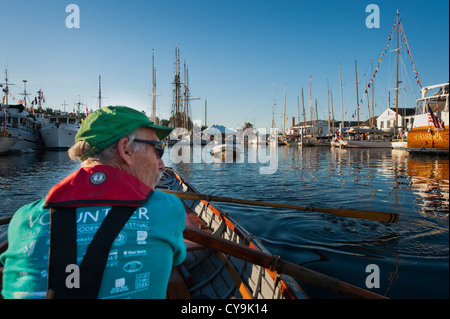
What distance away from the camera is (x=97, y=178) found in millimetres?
1379

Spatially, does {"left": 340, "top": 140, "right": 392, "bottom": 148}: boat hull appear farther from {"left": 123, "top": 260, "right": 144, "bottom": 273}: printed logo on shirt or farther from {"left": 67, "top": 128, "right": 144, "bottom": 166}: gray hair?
{"left": 123, "top": 260, "right": 144, "bottom": 273}: printed logo on shirt

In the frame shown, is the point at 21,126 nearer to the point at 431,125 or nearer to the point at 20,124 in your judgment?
the point at 20,124

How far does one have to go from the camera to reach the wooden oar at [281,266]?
7.84 feet

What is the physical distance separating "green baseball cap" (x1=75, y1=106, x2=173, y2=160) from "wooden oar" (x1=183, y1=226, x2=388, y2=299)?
164 centimetres

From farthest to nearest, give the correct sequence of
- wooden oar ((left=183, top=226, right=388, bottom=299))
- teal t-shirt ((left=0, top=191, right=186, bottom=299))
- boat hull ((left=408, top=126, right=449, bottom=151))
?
boat hull ((left=408, top=126, right=449, bottom=151)) < wooden oar ((left=183, top=226, right=388, bottom=299)) < teal t-shirt ((left=0, top=191, right=186, bottom=299))

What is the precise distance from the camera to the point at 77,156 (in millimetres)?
1728

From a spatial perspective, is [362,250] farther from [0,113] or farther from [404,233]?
[0,113]

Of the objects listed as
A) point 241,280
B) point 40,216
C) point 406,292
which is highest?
point 40,216

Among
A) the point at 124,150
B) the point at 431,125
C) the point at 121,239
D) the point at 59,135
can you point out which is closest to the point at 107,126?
the point at 124,150

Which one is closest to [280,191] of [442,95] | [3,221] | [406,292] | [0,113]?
[406,292]

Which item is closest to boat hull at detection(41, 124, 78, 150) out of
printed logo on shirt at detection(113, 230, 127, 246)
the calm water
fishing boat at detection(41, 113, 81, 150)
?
fishing boat at detection(41, 113, 81, 150)

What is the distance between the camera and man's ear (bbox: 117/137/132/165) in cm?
170

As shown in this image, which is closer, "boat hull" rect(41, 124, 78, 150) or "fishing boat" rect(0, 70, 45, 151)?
"fishing boat" rect(0, 70, 45, 151)

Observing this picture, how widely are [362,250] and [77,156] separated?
5533 millimetres
